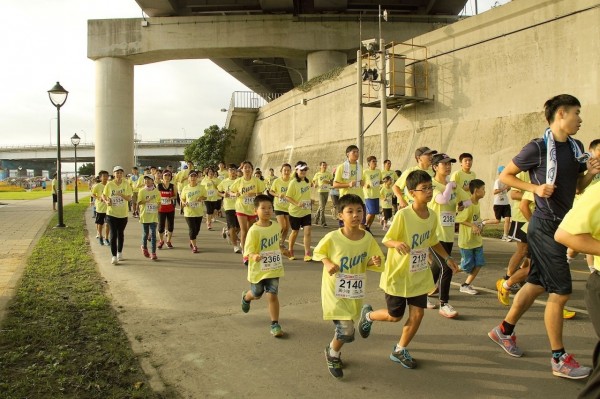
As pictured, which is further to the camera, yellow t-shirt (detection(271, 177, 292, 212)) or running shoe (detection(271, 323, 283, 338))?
yellow t-shirt (detection(271, 177, 292, 212))

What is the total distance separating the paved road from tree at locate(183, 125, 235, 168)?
2829 centimetres

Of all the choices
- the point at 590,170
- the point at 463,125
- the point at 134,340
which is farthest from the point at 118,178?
the point at 463,125

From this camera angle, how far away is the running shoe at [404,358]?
4199mm

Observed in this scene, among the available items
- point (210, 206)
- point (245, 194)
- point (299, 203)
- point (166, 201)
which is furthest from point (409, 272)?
point (210, 206)

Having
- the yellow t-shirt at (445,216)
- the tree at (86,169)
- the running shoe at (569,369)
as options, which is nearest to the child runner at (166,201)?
the yellow t-shirt at (445,216)

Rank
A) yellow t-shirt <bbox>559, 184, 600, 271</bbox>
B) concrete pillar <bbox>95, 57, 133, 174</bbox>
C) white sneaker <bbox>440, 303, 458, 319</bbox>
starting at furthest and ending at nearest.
Result: concrete pillar <bbox>95, 57, 133, 174</bbox>
white sneaker <bbox>440, 303, 458, 319</bbox>
yellow t-shirt <bbox>559, 184, 600, 271</bbox>

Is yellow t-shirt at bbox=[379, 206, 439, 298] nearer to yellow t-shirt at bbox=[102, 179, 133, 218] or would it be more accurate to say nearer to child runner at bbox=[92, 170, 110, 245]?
yellow t-shirt at bbox=[102, 179, 133, 218]

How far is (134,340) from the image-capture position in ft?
16.5

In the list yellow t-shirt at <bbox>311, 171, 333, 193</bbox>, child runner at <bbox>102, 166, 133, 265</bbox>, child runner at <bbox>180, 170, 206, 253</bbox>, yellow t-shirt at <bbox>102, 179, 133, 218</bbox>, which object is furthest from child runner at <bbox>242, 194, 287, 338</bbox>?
yellow t-shirt at <bbox>311, 171, 333, 193</bbox>

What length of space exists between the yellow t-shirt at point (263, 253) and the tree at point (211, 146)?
3051cm

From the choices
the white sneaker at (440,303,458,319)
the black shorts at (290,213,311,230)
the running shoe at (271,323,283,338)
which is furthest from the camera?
the black shorts at (290,213,311,230)

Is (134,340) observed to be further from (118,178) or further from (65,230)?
(65,230)

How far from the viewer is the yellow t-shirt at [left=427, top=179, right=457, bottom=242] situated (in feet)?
20.5

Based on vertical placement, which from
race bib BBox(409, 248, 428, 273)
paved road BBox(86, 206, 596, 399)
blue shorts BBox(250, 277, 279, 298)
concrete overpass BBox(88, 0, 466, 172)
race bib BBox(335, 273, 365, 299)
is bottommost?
paved road BBox(86, 206, 596, 399)
